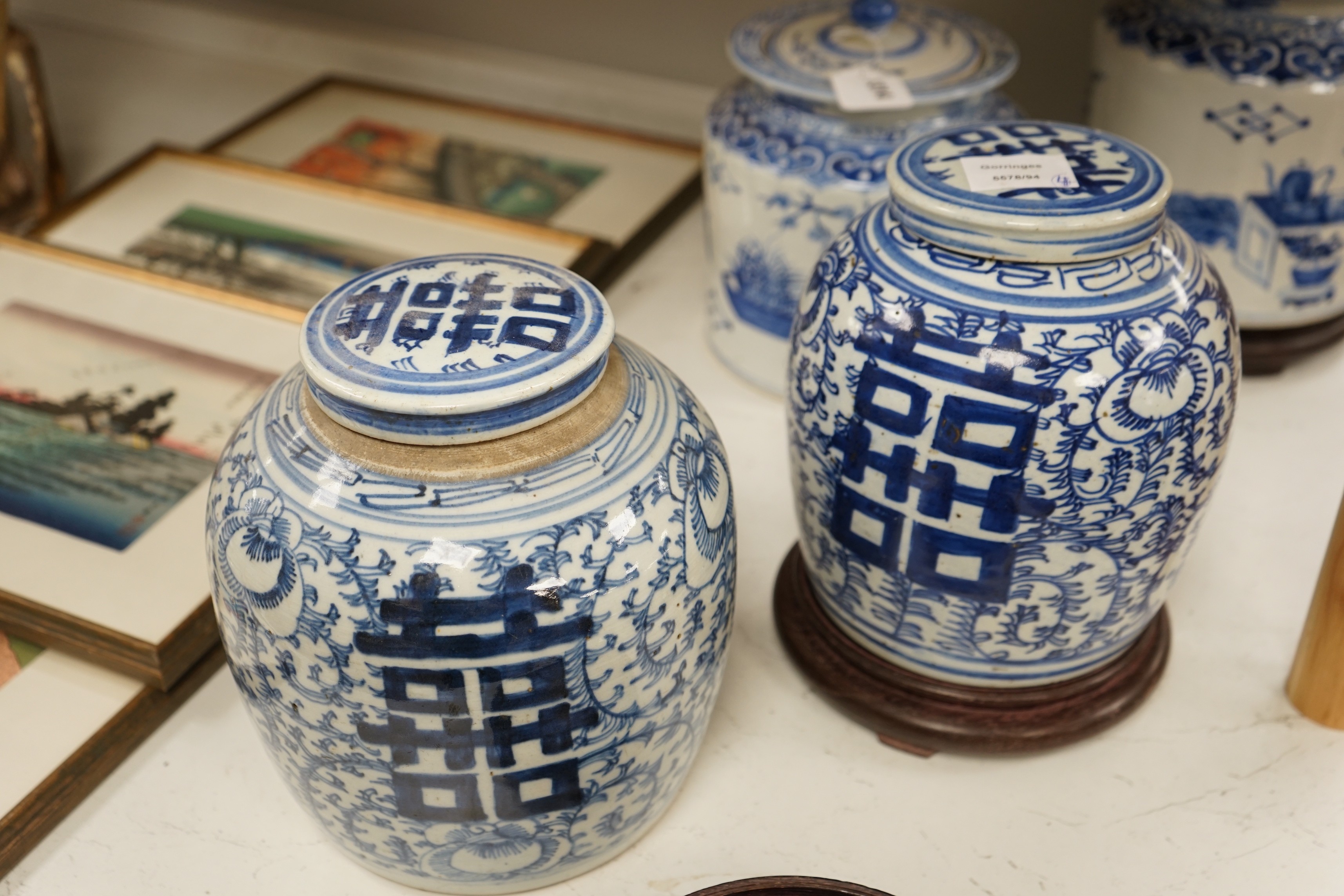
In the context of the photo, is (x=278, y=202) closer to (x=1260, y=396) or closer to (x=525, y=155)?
(x=525, y=155)

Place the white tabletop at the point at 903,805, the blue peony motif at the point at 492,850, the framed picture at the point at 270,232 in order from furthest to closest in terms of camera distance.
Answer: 1. the framed picture at the point at 270,232
2. the white tabletop at the point at 903,805
3. the blue peony motif at the point at 492,850

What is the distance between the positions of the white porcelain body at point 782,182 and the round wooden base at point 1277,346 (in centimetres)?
42

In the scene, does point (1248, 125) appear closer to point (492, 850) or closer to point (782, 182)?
point (782, 182)

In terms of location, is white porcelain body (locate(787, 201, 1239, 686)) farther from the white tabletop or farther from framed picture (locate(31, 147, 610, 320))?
framed picture (locate(31, 147, 610, 320))

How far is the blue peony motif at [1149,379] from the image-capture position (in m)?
0.91

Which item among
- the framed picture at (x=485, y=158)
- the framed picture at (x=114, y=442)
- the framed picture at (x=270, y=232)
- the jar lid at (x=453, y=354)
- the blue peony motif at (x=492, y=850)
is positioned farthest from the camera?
the framed picture at (x=485, y=158)

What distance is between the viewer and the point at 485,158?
6.53 ft

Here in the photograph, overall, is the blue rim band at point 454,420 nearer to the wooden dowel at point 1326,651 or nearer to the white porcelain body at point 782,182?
the white porcelain body at point 782,182

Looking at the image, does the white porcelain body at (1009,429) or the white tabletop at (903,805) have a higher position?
the white porcelain body at (1009,429)

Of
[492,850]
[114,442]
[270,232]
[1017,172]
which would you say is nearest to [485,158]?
[270,232]

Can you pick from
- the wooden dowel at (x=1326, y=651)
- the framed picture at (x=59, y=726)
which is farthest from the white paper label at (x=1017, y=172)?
the framed picture at (x=59, y=726)

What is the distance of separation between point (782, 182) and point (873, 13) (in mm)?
218

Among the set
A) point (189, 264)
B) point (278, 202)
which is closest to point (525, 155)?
point (278, 202)

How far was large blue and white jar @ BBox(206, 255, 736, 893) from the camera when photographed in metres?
0.80
